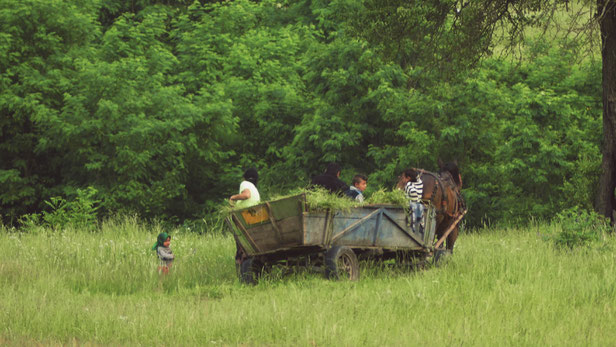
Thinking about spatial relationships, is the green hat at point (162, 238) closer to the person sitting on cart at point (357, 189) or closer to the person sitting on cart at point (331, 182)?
the person sitting on cart at point (331, 182)

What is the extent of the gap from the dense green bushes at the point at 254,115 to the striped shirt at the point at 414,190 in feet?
24.9

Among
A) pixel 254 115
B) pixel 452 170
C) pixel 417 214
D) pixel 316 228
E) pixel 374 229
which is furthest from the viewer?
pixel 254 115

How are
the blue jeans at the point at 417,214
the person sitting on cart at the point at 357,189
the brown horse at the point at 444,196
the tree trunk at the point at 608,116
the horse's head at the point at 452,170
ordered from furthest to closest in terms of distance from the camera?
the tree trunk at the point at 608,116 → the horse's head at the point at 452,170 → the brown horse at the point at 444,196 → the person sitting on cart at the point at 357,189 → the blue jeans at the point at 417,214

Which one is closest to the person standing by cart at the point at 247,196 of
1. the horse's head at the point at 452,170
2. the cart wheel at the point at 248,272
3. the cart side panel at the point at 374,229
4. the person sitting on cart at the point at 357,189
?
the cart wheel at the point at 248,272

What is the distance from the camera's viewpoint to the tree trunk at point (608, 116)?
53.9 feet

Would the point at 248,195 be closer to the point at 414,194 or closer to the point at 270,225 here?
the point at 270,225

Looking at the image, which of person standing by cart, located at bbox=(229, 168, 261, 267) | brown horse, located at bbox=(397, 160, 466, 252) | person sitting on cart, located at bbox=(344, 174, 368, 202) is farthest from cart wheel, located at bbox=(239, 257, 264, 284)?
brown horse, located at bbox=(397, 160, 466, 252)

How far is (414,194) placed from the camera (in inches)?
521

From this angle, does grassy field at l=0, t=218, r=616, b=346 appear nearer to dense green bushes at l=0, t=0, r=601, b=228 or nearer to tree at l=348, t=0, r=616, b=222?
tree at l=348, t=0, r=616, b=222

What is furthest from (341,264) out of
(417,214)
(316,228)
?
(417,214)

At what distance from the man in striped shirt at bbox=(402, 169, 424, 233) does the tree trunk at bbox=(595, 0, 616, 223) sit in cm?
565

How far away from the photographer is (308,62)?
26.8 m

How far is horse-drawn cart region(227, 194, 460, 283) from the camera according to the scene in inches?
452

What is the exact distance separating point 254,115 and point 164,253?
19060 mm
